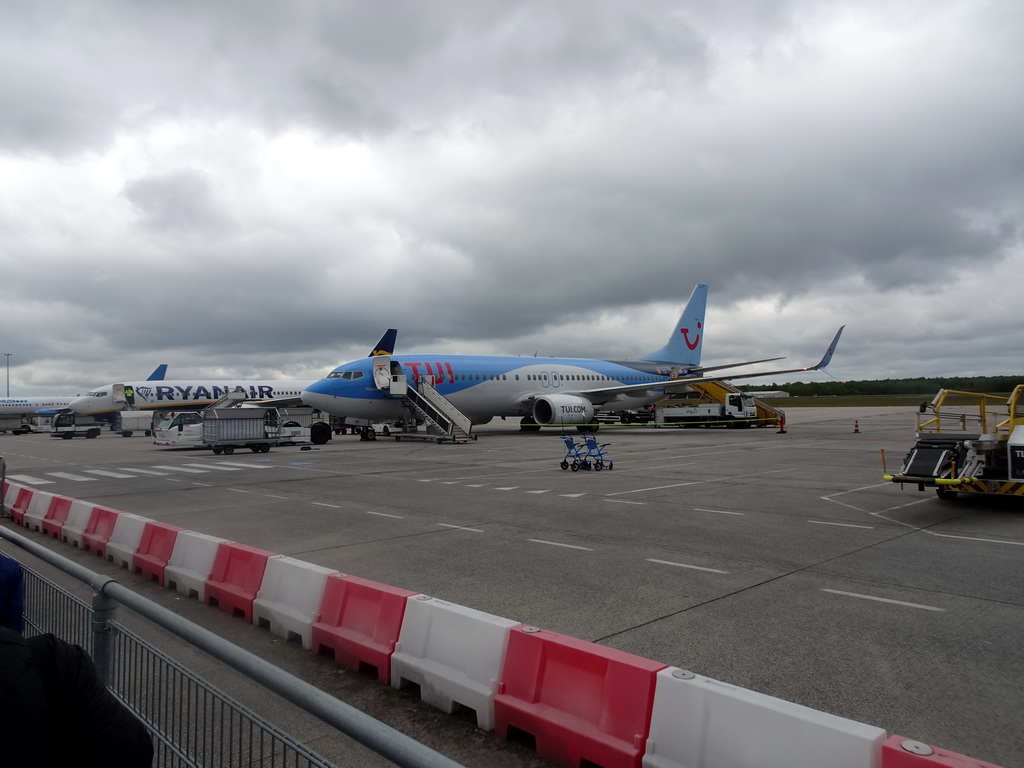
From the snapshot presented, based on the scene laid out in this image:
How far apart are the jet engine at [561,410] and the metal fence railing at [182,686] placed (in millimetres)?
29174

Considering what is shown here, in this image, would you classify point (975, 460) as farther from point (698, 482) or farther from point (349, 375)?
point (349, 375)

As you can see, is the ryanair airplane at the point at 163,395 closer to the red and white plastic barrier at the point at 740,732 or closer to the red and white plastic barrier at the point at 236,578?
the red and white plastic barrier at the point at 236,578

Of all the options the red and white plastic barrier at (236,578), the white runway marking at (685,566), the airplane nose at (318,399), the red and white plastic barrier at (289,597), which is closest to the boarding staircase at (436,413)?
the airplane nose at (318,399)

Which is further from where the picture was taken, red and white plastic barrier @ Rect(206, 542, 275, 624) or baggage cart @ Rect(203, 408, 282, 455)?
baggage cart @ Rect(203, 408, 282, 455)

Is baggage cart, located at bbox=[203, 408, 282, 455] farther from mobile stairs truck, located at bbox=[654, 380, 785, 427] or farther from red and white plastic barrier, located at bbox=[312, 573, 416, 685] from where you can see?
red and white plastic barrier, located at bbox=[312, 573, 416, 685]

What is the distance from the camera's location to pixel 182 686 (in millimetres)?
3727

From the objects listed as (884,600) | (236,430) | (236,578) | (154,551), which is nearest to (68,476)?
(236,430)

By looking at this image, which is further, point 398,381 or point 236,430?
point 398,381

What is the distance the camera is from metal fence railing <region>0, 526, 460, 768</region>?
212 cm

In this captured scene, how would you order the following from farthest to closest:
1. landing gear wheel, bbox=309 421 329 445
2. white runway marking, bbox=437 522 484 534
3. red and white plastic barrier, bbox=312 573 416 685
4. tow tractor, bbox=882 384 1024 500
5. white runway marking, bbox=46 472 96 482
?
landing gear wheel, bbox=309 421 329 445, white runway marking, bbox=46 472 96 482, tow tractor, bbox=882 384 1024 500, white runway marking, bbox=437 522 484 534, red and white plastic barrier, bbox=312 573 416 685

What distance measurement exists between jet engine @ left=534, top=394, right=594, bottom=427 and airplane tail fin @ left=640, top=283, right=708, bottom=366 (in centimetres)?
1176

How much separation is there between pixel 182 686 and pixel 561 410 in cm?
3072

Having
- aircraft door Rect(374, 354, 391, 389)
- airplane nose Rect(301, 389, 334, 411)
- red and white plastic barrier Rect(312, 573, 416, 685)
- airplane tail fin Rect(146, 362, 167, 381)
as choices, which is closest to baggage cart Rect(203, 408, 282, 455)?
airplane nose Rect(301, 389, 334, 411)

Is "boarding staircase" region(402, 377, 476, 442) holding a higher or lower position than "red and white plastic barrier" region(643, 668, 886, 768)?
higher
